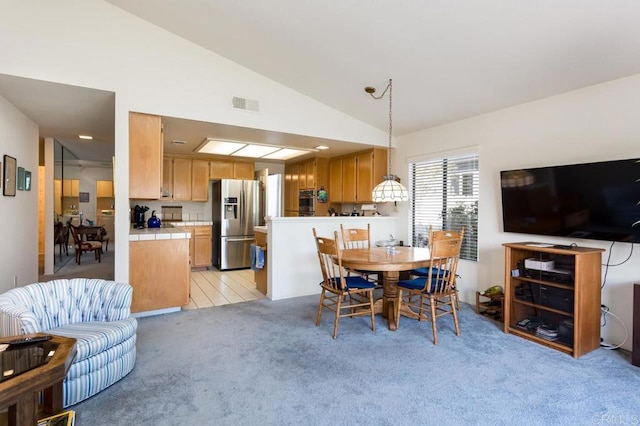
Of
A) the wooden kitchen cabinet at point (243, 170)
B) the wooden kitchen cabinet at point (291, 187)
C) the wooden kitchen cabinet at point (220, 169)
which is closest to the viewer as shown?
the wooden kitchen cabinet at point (220, 169)

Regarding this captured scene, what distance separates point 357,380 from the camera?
94.7 inches

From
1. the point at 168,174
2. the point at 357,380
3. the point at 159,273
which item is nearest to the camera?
the point at 357,380

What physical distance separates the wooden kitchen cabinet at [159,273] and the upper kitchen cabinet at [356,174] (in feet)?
9.82

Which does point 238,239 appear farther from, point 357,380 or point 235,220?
point 357,380

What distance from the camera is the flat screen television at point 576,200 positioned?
2785 millimetres


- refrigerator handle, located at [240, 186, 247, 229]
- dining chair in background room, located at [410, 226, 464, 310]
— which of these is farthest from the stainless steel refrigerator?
dining chair in background room, located at [410, 226, 464, 310]

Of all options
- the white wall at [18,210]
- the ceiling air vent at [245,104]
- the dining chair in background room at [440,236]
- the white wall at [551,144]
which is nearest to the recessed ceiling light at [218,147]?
the ceiling air vent at [245,104]

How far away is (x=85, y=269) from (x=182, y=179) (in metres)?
2.52

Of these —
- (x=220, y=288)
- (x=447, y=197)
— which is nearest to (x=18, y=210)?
(x=220, y=288)

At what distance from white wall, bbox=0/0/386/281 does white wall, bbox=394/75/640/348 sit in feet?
7.97

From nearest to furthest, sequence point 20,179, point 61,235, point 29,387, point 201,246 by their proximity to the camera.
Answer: point 29,387 → point 20,179 → point 201,246 → point 61,235

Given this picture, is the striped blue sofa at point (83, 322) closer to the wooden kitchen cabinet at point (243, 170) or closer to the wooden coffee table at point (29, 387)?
the wooden coffee table at point (29, 387)

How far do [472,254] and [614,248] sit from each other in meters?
1.53

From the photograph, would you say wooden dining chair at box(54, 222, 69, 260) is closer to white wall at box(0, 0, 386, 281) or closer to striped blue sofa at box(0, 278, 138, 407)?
white wall at box(0, 0, 386, 281)
